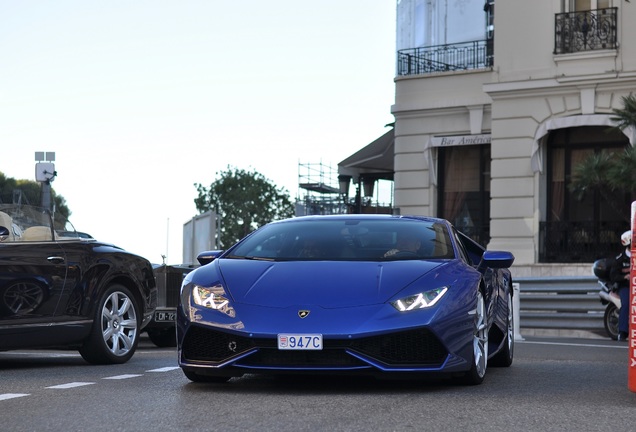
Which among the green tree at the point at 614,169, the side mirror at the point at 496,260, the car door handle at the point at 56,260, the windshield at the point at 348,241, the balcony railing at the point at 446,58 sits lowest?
the car door handle at the point at 56,260

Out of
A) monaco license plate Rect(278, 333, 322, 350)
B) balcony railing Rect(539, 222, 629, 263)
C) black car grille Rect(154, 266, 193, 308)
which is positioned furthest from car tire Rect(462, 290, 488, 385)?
balcony railing Rect(539, 222, 629, 263)

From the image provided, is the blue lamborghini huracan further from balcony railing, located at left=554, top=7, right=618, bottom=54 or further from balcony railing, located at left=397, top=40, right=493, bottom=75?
balcony railing, located at left=397, top=40, right=493, bottom=75

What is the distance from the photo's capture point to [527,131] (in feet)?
92.1

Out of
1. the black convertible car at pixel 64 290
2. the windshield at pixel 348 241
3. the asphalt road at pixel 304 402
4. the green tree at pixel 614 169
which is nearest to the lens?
the asphalt road at pixel 304 402

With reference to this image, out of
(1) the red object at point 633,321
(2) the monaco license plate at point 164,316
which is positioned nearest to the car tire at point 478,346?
(1) the red object at point 633,321

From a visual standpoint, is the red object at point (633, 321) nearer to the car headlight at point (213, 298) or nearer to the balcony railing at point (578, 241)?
the car headlight at point (213, 298)

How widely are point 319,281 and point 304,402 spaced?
1.02 m

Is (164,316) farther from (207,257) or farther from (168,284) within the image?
(207,257)

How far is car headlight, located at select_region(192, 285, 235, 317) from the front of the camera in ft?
26.1

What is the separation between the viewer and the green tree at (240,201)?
91.4 meters

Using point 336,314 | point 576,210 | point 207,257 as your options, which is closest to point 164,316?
point 207,257

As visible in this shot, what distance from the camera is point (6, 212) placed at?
418 inches

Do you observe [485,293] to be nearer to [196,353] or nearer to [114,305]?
[196,353]

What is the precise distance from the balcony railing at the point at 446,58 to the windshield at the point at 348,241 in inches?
879
